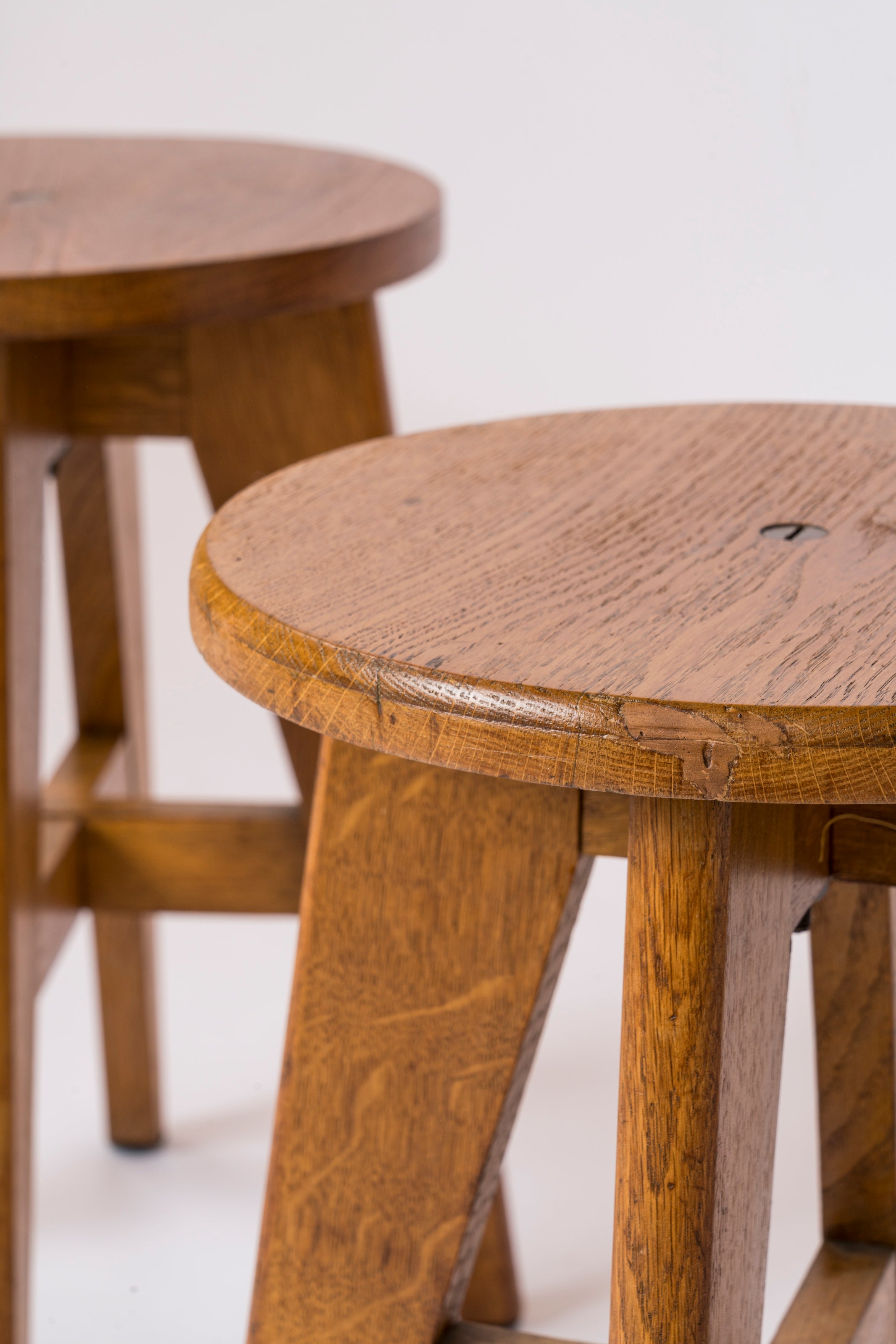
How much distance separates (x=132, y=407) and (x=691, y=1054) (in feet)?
2.36

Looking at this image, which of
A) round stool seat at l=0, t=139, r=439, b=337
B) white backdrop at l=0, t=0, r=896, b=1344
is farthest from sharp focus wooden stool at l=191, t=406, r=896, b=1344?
white backdrop at l=0, t=0, r=896, b=1344

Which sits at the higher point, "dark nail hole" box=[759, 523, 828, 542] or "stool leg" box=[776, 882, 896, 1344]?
"dark nail hole" box=[759, 523, 828, 542]

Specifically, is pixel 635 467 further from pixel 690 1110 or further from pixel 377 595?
pixel 690 1110

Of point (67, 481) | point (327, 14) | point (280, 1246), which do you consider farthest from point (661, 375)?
point (280, 1246)

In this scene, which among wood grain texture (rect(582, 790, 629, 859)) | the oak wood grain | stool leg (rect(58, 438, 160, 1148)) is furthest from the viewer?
stool leg (rect(58, 438, 160, 1148))

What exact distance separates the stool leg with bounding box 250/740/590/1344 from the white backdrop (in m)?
0.53

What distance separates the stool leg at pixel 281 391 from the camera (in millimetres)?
1262

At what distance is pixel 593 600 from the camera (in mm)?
733

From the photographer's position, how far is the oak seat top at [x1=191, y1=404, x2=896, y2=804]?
2.04ft

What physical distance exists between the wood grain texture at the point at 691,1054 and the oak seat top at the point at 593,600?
8 cm

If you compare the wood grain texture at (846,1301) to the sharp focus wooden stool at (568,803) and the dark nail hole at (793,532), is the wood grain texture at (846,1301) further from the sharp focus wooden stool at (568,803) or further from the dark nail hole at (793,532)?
the dark nail hole at (793,532)

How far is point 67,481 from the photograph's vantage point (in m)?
1.50

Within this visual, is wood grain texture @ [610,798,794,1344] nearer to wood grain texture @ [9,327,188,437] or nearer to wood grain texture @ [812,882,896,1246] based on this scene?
wood grain texture @ [812,882,896,1246]

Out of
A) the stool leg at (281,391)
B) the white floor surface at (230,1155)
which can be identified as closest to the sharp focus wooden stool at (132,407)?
the stool leg at (281,391)
